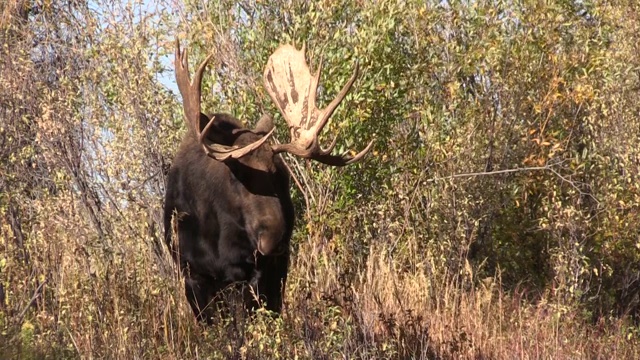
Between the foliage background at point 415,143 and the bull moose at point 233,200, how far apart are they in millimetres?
507

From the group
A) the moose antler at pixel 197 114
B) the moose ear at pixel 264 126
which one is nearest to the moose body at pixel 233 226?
the moose antler at pixel 197 114

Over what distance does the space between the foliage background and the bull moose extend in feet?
1.66

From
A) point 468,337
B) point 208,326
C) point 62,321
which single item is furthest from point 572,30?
point 62,321

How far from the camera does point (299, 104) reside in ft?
32.0

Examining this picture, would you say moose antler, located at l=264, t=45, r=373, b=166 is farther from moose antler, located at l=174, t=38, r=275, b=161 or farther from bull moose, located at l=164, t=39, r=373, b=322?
moose antler, located at l=174, t=38, r=275, b=161

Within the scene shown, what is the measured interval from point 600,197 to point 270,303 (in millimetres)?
4248

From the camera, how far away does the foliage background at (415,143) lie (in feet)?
34.9

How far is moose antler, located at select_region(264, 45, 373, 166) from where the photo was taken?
9.32m

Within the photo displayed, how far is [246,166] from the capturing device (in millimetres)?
9305

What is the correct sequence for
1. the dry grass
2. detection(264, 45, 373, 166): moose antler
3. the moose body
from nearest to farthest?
the dry grass < the moose body < detection(264, 45, 373, 166): moose antler

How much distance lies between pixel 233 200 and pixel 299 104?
106 centimetres

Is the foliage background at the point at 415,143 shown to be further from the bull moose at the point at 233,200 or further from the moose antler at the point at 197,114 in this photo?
the moose antler at the point at 197,114

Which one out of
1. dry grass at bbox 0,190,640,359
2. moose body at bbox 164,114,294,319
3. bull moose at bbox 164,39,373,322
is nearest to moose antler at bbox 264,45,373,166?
Answer: bull moose at bbox 164,39,373,322

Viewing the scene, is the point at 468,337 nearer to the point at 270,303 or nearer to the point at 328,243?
the point at 270,303
